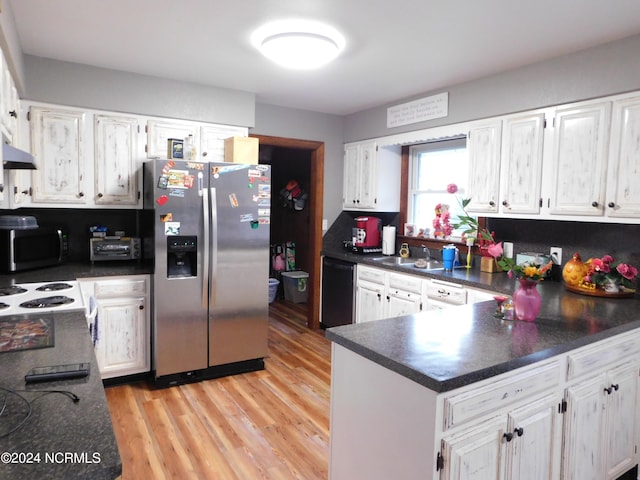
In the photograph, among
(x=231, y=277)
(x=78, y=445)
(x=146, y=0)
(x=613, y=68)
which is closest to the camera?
(x=78, y=445)

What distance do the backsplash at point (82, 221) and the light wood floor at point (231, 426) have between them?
1241 mm

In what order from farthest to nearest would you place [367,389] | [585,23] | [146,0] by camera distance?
[585,23] < [146,0] < [367,389]

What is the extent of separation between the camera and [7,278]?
9.40ft

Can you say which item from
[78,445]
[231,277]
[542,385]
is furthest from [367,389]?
[231,277]

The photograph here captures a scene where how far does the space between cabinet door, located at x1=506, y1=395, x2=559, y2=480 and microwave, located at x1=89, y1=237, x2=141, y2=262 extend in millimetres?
3063

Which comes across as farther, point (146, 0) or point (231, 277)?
point (231, 277)

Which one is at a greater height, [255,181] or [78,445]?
[255,181]

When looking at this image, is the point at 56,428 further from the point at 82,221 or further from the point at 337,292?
the point at 337,292

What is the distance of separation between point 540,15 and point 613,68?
71cm

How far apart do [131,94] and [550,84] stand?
3.12 metres

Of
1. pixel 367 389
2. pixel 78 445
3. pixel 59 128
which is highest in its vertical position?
pixel 59 128

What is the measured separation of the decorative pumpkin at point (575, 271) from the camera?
9.01ft

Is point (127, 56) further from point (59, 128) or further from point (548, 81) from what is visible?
point (548, 81)

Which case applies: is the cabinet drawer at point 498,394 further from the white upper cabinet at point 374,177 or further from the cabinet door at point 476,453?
the white upper cabinet at point 374,177
